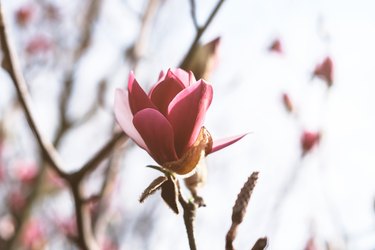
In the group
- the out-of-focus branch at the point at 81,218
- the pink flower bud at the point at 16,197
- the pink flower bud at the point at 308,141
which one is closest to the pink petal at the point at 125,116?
the out-of-focus branch at the point at 81,218

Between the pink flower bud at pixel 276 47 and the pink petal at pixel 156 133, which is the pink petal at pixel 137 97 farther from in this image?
the pink flower bud at pixel 276 47

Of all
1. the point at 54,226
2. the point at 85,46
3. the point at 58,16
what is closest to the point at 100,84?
the point at 85,46

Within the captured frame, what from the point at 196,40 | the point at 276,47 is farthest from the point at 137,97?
the point at 276,47

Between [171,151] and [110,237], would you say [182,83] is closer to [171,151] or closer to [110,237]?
[171,151]

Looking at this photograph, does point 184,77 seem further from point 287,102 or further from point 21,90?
point 287,102

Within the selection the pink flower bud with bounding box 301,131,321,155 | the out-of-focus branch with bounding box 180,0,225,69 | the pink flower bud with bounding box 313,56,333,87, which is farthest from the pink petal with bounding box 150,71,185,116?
the pink flower bud with bounding box 301,131,321,155

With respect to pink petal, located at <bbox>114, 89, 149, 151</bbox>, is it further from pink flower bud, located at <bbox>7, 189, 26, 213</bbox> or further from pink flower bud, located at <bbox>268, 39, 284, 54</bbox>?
pink flower bud, located at <bbox>7, 189, 26, 213</bbox>
